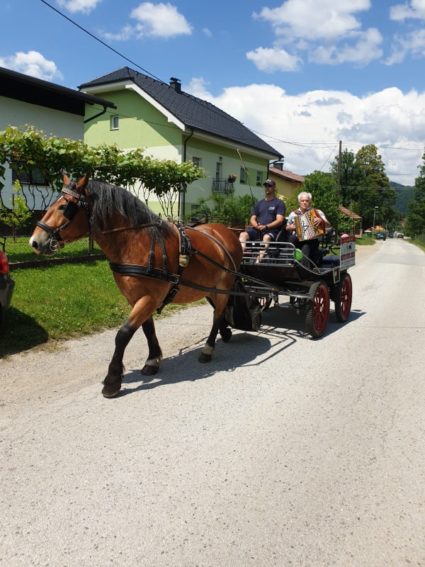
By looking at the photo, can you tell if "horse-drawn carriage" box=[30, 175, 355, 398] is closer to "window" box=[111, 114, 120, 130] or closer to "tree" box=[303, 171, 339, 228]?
"tree" box=[303, 171, 339, 228]

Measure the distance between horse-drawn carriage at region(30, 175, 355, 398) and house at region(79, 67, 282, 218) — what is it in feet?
56.4

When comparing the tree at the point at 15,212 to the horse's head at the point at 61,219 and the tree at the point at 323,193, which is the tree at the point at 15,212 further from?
the tree at the point at 323,193

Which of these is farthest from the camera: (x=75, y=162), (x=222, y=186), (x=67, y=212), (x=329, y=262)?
(x=222, y=186)

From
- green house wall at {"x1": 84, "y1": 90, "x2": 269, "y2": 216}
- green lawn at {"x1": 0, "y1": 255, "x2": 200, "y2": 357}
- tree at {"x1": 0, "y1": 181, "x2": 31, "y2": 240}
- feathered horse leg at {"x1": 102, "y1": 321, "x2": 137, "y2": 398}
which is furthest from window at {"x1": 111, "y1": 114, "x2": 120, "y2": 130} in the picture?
feathered horse leg at {"x1": 102, "y1": 321, "x2": 137, "y2": 398}

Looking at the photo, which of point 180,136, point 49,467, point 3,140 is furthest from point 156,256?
point 180,136

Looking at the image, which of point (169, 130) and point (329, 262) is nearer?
point (329, 262)

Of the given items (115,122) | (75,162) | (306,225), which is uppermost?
(115,122)

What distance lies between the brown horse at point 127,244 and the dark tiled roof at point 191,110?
20.4 m

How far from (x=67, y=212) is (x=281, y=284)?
3.87 m

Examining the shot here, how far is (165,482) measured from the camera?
9.71 ft

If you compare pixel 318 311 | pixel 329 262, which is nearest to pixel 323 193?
pixel 329 262

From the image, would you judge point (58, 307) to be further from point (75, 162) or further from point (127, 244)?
point (75, 162)

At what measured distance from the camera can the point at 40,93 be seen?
1598 centimetres

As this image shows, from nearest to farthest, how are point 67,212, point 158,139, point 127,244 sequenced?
point 67,212 → point 127,244 → point 158,139
